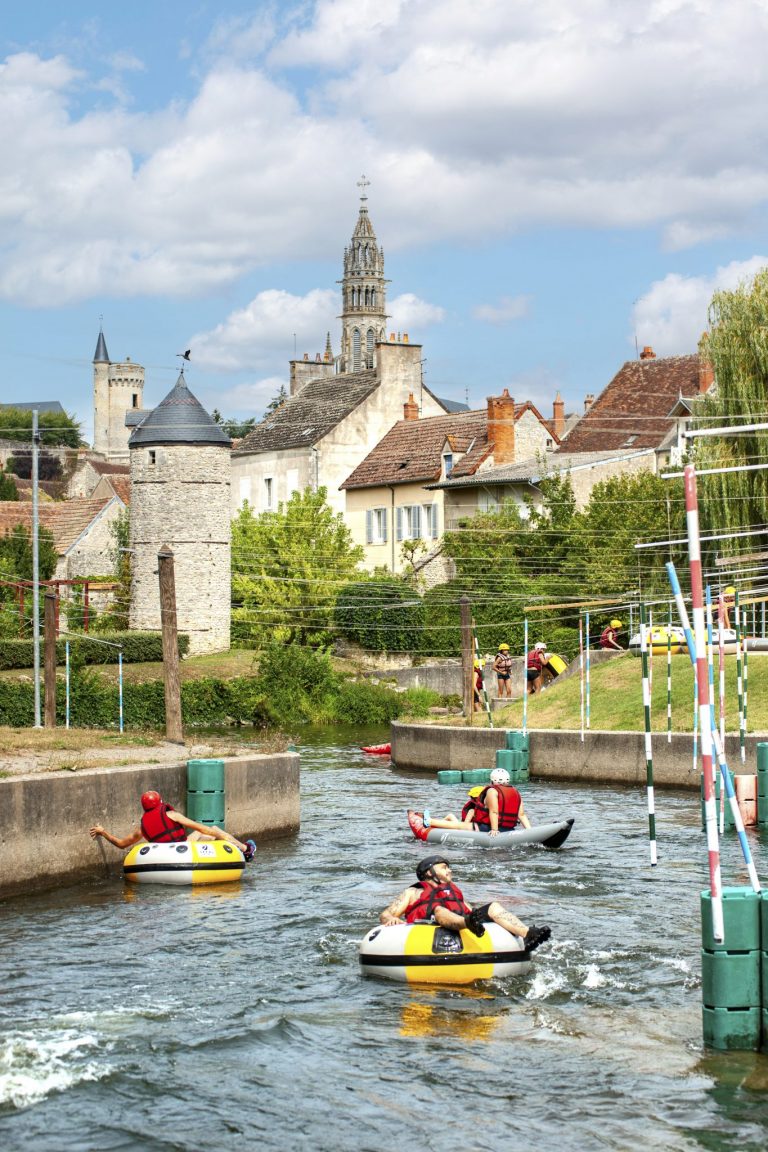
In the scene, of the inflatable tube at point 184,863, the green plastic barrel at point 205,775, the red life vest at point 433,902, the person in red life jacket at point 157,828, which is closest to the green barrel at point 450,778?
the green plastic barrel at point 205,775

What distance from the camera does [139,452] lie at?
2574 inches

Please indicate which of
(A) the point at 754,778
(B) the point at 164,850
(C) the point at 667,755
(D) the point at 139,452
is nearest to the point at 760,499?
(C) the point at 667,755

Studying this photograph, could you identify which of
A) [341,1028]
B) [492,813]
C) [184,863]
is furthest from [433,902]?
[492,813]

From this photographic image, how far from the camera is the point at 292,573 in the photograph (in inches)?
2539

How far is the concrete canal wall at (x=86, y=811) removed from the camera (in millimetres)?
20766

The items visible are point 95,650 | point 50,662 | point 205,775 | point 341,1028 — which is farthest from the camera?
point 95,650

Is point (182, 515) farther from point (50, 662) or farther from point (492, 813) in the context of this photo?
point (492, 813)

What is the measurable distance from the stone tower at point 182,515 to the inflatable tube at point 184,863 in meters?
41.2

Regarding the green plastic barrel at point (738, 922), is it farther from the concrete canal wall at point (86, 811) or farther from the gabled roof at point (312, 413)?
the gabled roof at point (312, 413)

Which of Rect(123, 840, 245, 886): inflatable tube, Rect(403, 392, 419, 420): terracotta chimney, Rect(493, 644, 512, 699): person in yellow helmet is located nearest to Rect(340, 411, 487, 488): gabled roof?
Rect(403, 392, 419, 420): terracotta chimney

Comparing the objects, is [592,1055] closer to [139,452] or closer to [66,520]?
[139,452]

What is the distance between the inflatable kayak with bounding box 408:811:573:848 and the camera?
83.8ft

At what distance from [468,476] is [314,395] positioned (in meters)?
18.8

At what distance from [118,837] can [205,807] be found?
1770 millimetres
